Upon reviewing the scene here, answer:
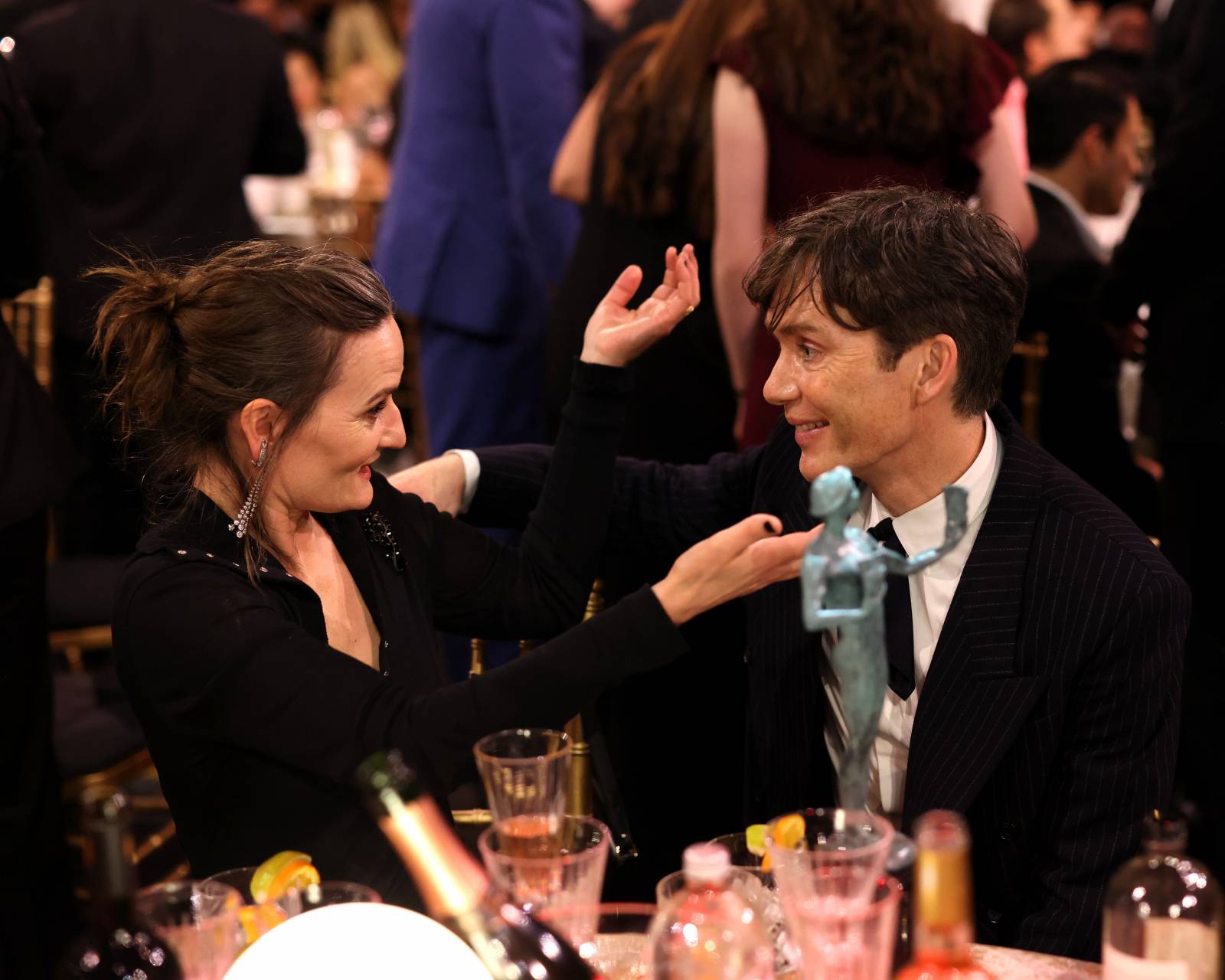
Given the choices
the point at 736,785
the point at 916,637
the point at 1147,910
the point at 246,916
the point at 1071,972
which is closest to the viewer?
the point at 1147,910

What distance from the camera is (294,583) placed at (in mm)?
1672

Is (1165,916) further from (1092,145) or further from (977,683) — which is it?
(1092,145)

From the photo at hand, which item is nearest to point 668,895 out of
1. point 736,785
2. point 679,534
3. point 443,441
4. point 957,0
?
point 679,534

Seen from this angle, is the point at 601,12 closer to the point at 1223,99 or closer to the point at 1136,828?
the point at 1223,99

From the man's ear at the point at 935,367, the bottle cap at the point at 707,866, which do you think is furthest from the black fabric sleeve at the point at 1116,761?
the bottle cap at the point at 707,866

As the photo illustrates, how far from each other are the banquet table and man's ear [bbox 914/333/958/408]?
604 millimetres

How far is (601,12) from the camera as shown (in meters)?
3.90

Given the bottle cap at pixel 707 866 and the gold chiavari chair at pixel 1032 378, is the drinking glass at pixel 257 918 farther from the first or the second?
the gold chiavari chair at pixel 1032 378

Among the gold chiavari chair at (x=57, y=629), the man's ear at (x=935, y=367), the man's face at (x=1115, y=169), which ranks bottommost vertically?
the gold chiavari chair at (x=57, y=629)

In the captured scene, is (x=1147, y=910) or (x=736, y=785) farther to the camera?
(x=736, y=785)

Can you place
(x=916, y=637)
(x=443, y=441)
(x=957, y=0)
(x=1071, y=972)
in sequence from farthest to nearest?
(x=957, y=0) → (x=443, y=441) → (x=916, y=637) → (x=1071, y=972)

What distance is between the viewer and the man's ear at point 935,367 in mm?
1654

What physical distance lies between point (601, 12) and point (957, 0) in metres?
1.26

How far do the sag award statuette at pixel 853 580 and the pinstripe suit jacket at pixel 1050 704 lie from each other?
395mm
